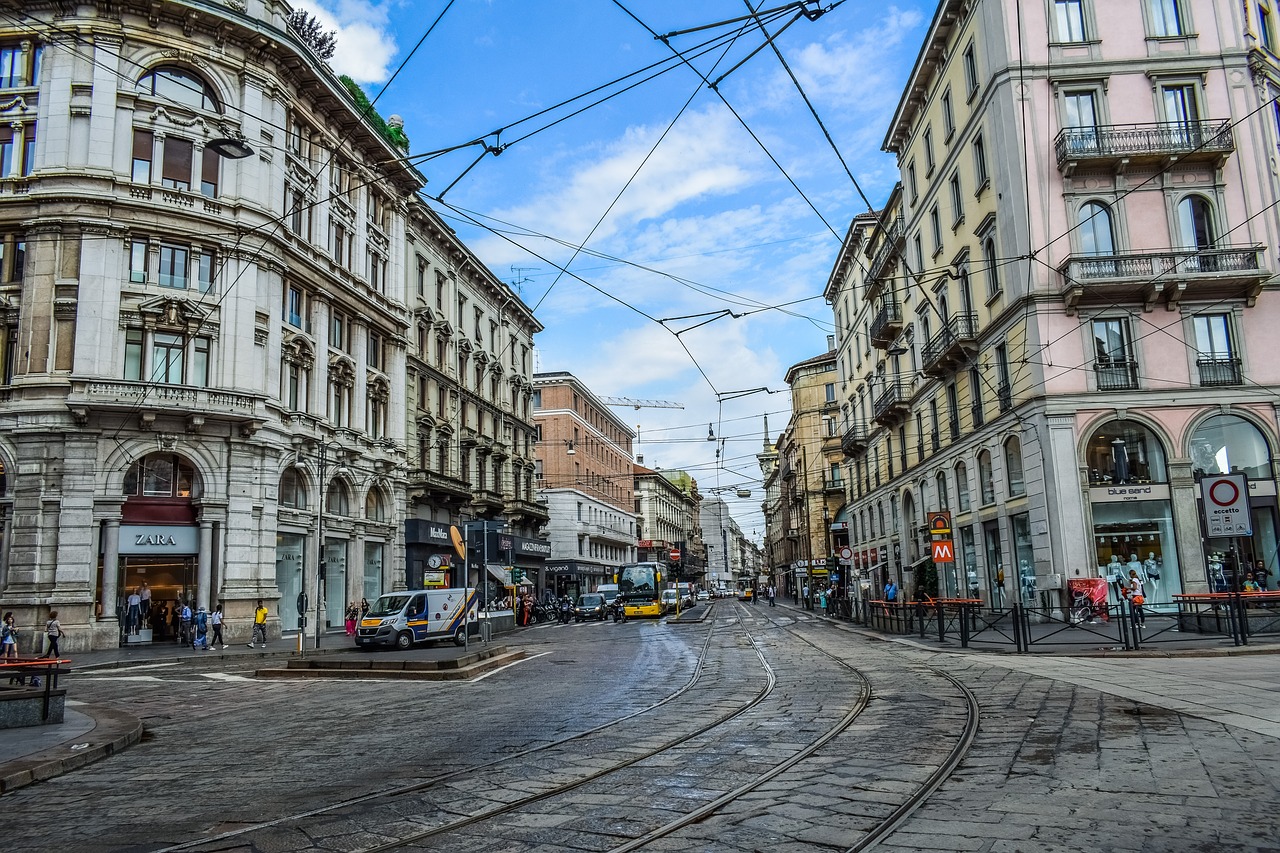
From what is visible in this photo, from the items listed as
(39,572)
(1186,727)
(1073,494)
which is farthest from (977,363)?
(39,572)

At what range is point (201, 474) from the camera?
28609 millimetres

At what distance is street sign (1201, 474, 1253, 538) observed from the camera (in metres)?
14.7

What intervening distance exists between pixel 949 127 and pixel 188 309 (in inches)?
1045

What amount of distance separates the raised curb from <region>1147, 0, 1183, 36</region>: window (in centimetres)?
3135

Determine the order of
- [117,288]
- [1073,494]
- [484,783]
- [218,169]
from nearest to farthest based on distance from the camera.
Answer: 1. [484,783]
2. [1073,494]
3. [117,288]
4. [218,169]

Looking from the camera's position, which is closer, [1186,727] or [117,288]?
[1186,727]

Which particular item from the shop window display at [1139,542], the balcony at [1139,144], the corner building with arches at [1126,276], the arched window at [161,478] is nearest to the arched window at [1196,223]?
the corner building with arches at [1126,276]

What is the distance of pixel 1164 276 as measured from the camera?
83.9ft

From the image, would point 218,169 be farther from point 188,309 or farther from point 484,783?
point 484,783

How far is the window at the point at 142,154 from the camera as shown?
94.0 feet

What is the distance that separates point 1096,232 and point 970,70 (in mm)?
7283

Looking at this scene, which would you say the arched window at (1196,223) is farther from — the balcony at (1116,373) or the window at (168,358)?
the window at (168,358)

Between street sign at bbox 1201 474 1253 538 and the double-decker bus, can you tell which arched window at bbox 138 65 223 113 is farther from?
street sign at bbox 1201 474 1253 538

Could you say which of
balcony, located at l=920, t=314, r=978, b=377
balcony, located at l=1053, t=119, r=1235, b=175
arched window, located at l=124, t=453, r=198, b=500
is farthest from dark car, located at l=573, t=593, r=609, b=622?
balcony, located at l=1053, t=119, r=1235, b=175
